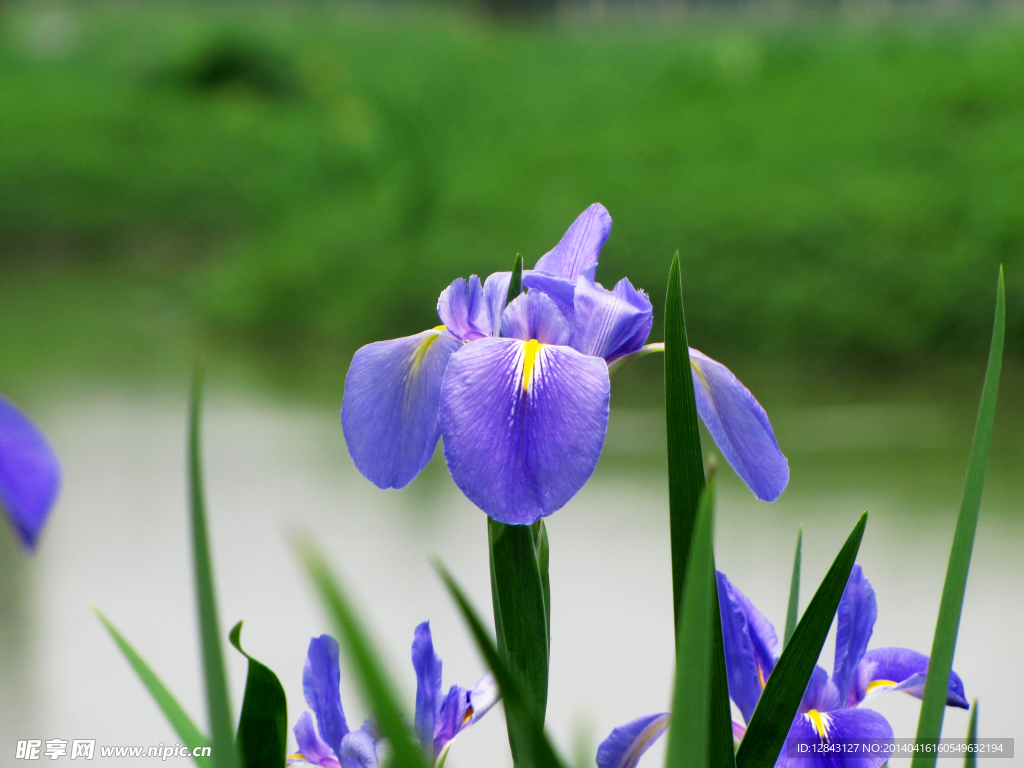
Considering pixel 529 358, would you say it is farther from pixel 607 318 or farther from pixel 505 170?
pixel 505 170

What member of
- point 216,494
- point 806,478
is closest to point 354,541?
point 216,494

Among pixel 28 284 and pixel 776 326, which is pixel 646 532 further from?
pixel 28 284

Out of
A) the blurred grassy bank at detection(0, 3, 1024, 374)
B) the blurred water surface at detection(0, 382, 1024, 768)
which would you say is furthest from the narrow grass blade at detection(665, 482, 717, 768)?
the blurred grassy bank at detection(0, 3, 1024, 374)

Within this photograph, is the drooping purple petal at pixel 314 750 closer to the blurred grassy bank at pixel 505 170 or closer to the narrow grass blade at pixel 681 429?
the narrow grass blade at pixel 681 429

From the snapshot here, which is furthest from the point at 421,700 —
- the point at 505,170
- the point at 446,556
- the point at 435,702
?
the point at 505,170

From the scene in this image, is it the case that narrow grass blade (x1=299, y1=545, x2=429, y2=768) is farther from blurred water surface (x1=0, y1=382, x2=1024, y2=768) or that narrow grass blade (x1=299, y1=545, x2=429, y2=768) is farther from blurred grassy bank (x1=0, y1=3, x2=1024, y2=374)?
blurred grassy bank (x1=0, y1=3, x2=1024, y2=374)
